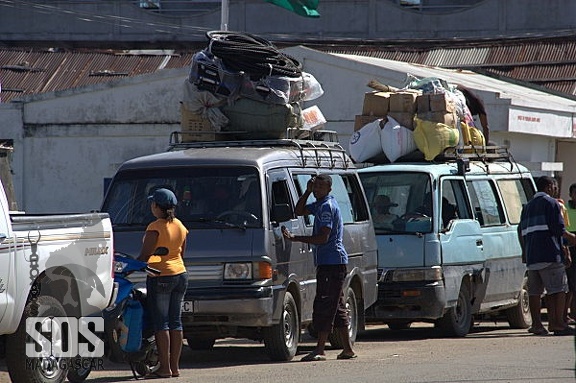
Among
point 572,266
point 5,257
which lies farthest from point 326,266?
point 572,266

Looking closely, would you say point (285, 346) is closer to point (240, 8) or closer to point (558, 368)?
point (558, 368)

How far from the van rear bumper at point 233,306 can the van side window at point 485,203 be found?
5003mm

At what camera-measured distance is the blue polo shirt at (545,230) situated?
15.4 metres

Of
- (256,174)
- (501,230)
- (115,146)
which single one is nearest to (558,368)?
(256,174)

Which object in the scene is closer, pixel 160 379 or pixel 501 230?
pixel 160 379

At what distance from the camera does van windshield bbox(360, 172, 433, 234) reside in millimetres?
15141

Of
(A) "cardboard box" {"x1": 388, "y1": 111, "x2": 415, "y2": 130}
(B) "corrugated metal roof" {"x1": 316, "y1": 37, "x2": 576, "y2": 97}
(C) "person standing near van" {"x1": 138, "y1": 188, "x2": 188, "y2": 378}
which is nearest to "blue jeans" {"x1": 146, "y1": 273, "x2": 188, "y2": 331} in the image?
(C) "person standing near van" {"x1": 138, "y1": 188, "x2": 188, "y2": 378}

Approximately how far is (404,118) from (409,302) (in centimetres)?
297

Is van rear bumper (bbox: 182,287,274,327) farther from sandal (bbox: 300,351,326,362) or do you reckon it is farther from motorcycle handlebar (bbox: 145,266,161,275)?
motorcycle handlebar (bbox: 145,266,161,275)

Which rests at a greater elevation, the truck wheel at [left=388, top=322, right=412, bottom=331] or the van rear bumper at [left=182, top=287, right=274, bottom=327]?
the van rear bumper at [left=182, top=287, right=274, bottom=327]

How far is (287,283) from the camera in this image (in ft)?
40.8

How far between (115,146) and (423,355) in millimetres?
13944

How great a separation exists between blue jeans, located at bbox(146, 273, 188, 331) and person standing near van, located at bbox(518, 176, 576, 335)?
5.80 m

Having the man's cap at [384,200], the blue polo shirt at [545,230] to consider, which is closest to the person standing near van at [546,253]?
the blue polo shirt at [545,230]
